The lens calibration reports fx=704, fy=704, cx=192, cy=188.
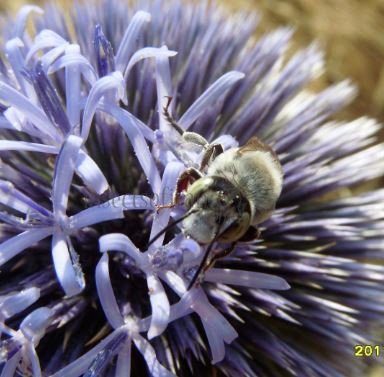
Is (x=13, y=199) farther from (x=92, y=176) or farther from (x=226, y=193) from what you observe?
(x=226, y=193)

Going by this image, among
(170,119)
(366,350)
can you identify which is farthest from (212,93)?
(366,350)

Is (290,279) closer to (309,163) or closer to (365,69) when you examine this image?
(309,163)

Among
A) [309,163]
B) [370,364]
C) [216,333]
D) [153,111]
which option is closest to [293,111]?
[309,163]

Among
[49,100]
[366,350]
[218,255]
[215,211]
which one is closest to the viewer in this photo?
[215,211]

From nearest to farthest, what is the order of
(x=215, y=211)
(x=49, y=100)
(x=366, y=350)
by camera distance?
(x=215, y=211) < (x=49, y=100) < (x=366, y=350)

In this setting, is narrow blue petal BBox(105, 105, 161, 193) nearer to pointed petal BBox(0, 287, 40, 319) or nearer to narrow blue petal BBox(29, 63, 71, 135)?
narrow blue petal BBox(29, 63, 71, 135)

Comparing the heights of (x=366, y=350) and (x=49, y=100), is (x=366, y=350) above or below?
below
